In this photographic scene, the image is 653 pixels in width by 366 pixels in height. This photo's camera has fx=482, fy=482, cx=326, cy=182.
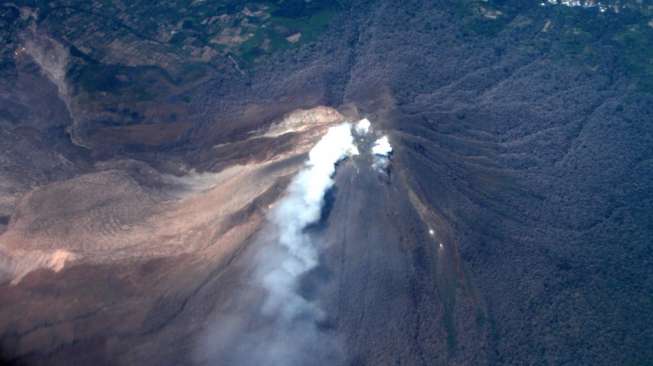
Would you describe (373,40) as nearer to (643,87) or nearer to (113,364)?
(643,87)

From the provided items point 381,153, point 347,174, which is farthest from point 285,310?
point 381,153

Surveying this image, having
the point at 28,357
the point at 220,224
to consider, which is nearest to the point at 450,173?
the point at 220,224

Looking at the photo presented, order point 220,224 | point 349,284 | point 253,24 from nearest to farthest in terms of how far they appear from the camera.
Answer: point 349,284 → point 220,224 → point 253,24

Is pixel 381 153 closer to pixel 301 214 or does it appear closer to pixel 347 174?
pixel 347 174

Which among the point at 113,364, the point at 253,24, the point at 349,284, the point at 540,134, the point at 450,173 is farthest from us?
the point at 253,24

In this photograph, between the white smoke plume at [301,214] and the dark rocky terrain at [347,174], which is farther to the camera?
the dark rocky terrain at [347,174]

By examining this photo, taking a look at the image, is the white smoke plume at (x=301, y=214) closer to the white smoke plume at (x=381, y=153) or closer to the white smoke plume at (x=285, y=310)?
the white smoke plume at (x=285, y=310)

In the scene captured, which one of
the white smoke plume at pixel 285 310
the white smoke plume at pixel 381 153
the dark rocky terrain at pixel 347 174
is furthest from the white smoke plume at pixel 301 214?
the white smoke plume at pixel 381 153

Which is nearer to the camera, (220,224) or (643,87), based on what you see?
(220,224)
